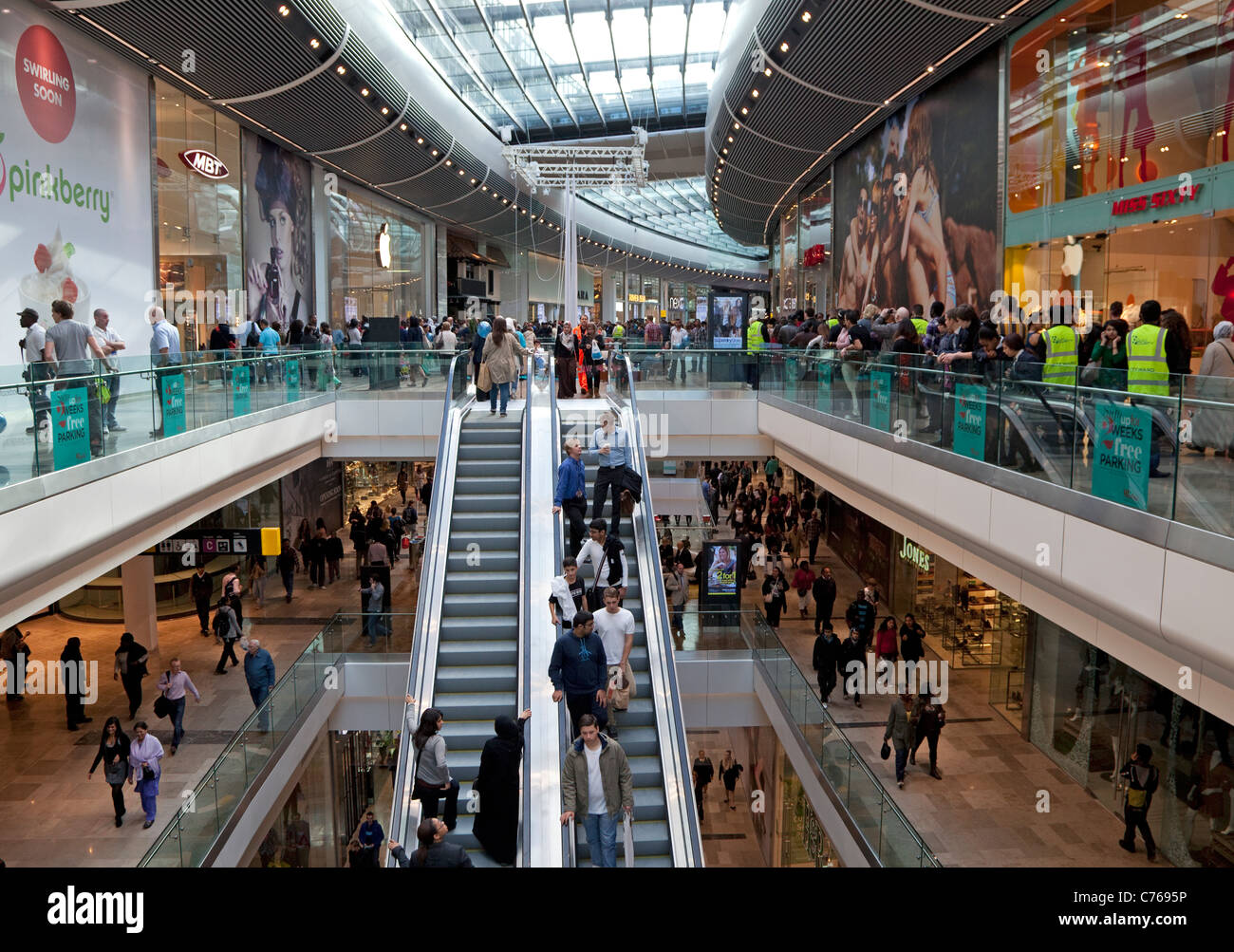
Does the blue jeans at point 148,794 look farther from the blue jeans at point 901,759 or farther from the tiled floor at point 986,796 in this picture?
the blue jeans at point 901,759

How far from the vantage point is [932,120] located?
1855 centimetres

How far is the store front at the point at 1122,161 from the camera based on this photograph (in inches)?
433

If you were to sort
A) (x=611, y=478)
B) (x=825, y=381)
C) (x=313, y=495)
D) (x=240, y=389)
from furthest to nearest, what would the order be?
1. (x=313, y=495)
2. (x=825, y=381)
3. (x=240, y=389)
4. (x=611, y=478)

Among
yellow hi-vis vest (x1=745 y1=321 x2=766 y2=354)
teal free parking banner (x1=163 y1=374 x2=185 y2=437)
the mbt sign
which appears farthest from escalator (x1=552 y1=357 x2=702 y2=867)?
the mbt sign

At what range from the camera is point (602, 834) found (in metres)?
6.99

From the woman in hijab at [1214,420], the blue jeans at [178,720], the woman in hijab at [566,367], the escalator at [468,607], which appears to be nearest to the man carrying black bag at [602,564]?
the escalator at [468,607]

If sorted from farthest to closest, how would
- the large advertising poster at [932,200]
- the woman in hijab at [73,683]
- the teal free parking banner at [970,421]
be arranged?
the large advertising poster at [932,200] → the woman in hijab at [73,683] → the teal free parking banner at [970,421]

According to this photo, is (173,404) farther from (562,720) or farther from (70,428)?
(562,720)

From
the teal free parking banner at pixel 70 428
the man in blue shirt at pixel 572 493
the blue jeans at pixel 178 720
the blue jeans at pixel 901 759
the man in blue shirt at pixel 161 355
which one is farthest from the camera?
the blue jeans at pixel 178 720

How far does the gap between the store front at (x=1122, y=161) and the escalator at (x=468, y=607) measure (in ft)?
26.1

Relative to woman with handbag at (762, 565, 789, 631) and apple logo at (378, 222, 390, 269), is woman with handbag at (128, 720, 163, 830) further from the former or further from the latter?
apple logo at (378, 222, 390, 269)

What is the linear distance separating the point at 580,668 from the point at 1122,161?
9728 millimetres

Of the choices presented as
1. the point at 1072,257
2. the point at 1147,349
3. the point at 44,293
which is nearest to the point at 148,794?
the point at 44,293

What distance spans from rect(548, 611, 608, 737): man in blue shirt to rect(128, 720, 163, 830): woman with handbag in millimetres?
4959
